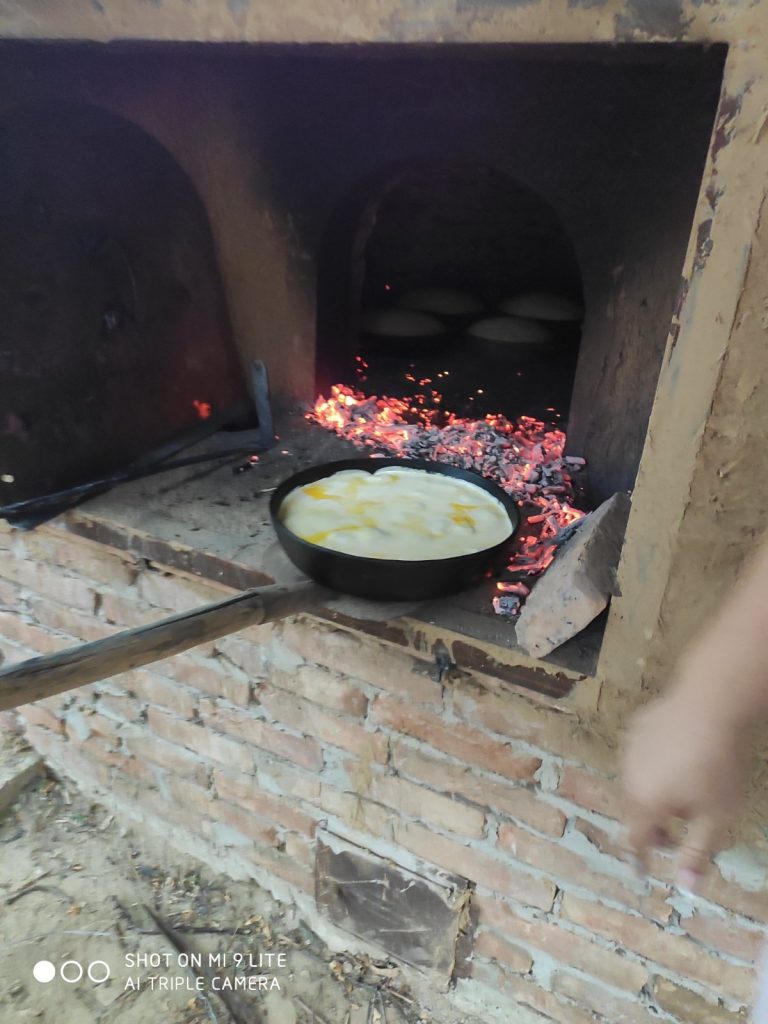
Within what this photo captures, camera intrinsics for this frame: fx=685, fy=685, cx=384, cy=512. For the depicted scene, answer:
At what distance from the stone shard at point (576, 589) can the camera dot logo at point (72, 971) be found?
1.35 metres

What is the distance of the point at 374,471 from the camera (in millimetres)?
1518

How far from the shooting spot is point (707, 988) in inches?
50.2

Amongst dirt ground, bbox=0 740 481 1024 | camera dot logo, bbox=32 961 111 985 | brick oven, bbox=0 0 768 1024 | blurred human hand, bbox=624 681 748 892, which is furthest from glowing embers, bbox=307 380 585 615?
camera dot logo, bbox=32 961 111 985

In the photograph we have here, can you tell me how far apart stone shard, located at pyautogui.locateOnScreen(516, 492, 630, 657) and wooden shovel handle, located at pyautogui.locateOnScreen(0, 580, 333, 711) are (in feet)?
1.21

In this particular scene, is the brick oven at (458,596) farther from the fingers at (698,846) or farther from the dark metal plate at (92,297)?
the fingers at (698,846)

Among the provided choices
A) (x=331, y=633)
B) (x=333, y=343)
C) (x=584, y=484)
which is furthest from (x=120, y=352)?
(x=584, y=484)

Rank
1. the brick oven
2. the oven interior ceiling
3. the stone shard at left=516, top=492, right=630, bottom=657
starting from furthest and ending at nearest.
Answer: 1. the oven interior ceiling
2. the stone shard at left=516, top=492, right=630, bottom=657
3. the brick oven

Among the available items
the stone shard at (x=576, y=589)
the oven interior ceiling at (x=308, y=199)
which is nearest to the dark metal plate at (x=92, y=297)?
the oven interior ceiling at (x=308, y=199)

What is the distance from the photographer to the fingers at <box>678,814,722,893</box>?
83 cm

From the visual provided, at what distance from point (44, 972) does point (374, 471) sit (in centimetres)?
142

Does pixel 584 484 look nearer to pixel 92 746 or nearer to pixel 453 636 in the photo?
pixel 453 636

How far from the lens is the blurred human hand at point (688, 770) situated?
2.54ft

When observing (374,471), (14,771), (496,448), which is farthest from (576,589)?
(14,771)

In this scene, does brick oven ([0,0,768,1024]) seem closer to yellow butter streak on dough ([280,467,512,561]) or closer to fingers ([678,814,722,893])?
yellow butter streak on dough ([280,467,512,561])
